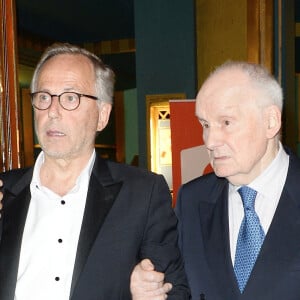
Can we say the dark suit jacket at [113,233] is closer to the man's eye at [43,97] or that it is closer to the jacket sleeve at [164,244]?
the jacket sleeve at [164,244]

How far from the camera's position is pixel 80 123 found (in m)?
1.59

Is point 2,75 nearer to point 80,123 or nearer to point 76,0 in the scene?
point 80,123

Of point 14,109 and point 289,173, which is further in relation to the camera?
point 14,109

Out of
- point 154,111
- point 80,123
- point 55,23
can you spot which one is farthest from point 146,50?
point 80,123

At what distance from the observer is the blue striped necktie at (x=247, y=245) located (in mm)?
1475

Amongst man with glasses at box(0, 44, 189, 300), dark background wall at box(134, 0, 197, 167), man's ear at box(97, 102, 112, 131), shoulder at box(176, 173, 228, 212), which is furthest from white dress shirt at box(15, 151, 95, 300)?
dark background wall at box(134, 0, 197, 167)

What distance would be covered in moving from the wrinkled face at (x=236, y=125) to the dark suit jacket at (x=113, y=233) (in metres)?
0.24

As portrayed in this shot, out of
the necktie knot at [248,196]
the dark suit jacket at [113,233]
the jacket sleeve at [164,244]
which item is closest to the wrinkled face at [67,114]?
the dark suit jacket at [113,233]

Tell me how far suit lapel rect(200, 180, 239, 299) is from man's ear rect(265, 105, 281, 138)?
10.7 inches

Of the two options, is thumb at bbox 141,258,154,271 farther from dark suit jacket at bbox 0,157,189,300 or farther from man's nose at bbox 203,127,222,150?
man's nose at bbox 203,127,222,150

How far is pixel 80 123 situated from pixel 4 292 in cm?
57

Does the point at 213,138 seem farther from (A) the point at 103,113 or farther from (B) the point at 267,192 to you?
(A) the point at 103,113

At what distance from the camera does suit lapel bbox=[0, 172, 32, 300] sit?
1.46 m

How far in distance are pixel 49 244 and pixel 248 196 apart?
64 centimetres
